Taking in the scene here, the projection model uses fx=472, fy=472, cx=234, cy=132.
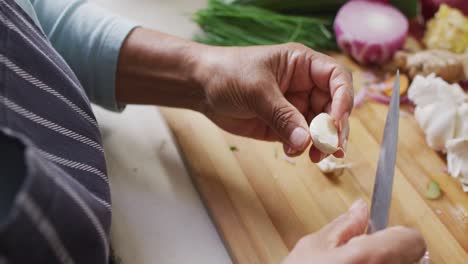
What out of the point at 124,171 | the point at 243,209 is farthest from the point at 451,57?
the point at 124,171

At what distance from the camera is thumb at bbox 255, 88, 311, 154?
760mm

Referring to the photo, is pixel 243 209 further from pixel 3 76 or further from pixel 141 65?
pixel 3 76

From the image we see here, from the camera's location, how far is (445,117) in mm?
944

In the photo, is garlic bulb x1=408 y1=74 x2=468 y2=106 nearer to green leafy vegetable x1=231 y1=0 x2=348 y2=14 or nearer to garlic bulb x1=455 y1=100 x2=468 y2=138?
garlic bulb x1=455 y1=100 x2=468 y2=138

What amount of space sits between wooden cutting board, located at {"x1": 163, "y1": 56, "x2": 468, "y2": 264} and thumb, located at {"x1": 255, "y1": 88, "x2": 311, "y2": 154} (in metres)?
0.15

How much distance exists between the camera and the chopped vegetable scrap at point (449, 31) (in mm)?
1125

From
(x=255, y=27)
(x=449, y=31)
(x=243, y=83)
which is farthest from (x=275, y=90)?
(x=449, y=31)

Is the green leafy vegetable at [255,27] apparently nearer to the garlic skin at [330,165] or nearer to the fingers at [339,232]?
the garlic skin at [330,165]

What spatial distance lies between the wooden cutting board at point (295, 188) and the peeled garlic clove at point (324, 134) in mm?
169

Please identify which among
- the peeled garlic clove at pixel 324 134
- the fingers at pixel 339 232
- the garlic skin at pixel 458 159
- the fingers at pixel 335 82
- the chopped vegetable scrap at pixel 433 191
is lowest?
the chopped vegetable scrap at pixel 433 191

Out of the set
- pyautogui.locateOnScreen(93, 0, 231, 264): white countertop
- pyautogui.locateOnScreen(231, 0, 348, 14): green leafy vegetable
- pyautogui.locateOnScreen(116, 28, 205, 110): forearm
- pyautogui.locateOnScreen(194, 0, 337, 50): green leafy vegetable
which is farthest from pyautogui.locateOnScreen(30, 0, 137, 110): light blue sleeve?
pyautogui.locateOnScreen(231, 0, 348, 14): green leafy vegetable

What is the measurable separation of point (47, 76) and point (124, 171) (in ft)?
1.13

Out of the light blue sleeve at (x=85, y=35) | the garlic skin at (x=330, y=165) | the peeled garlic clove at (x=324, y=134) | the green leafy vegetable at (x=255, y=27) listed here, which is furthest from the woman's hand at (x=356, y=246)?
the green leafy vegetable at (x=255, y=27)

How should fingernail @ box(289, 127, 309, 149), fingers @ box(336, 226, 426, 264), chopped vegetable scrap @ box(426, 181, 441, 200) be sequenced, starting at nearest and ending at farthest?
fingers @ box(336, 226, 426, 264) → fingernail @ box(289, 127, 309, 149) → chopped vegetable scrap @ box(426, 181, 441, 200)
